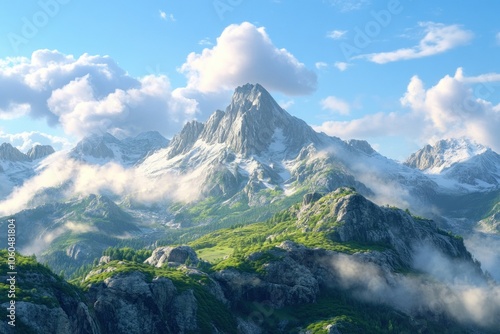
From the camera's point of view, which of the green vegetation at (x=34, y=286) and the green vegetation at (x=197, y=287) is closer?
the green vegetation at (x=34, y=286)

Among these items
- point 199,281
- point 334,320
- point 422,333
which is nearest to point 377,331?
point 334,320

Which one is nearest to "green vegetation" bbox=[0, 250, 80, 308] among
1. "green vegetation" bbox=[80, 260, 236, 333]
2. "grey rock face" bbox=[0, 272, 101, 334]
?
"grey rock face" bbox=[0, 272, 101, 334]

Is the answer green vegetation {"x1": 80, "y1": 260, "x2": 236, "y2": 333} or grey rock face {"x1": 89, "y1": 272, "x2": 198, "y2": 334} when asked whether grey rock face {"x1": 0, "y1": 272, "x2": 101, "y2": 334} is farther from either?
green vegetation {"x1": 80, "y1": 260, "x2": 236, "y2": 333}

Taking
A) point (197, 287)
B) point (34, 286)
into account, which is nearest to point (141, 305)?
point (197, 287)

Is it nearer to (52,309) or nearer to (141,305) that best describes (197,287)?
(141,305)

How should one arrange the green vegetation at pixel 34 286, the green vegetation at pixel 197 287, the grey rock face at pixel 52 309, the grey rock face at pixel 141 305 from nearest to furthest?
the grey rock face at pixel 52 309, the green vegetation at pixel 34 286, the grey rock face at pixel 141 305, the green vegetation at pixel 197 287

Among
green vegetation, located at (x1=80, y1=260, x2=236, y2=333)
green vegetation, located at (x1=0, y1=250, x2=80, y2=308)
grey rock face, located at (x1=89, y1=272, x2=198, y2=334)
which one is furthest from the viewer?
green vegetation, located at (x1=80, y1=260, x2=236, y2=333)

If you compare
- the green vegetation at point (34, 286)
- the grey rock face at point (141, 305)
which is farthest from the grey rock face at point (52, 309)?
the grey rock face at point (141, 305)

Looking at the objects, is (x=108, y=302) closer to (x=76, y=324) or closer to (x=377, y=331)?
(x=76, y=324)

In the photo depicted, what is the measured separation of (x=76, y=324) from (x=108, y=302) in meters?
21.6

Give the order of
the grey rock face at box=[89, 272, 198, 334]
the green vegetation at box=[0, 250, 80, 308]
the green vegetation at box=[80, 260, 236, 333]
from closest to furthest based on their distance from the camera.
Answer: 1. the green vegetation at box=[0, 250, 80, 308]
2. the grey rock face at box=[89, 272, 198, 334]
3. the green vegetation at box=[80, 260, 236, 333]

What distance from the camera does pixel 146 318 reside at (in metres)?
144

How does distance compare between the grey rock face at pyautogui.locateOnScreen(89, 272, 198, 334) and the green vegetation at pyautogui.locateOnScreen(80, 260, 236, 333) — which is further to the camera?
the green vegetation at pyautogui.locateOnScreen(80, 260, 236, 333)

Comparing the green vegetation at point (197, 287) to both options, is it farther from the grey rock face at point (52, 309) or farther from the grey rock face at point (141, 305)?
the grey rock face at point (52, 309)
